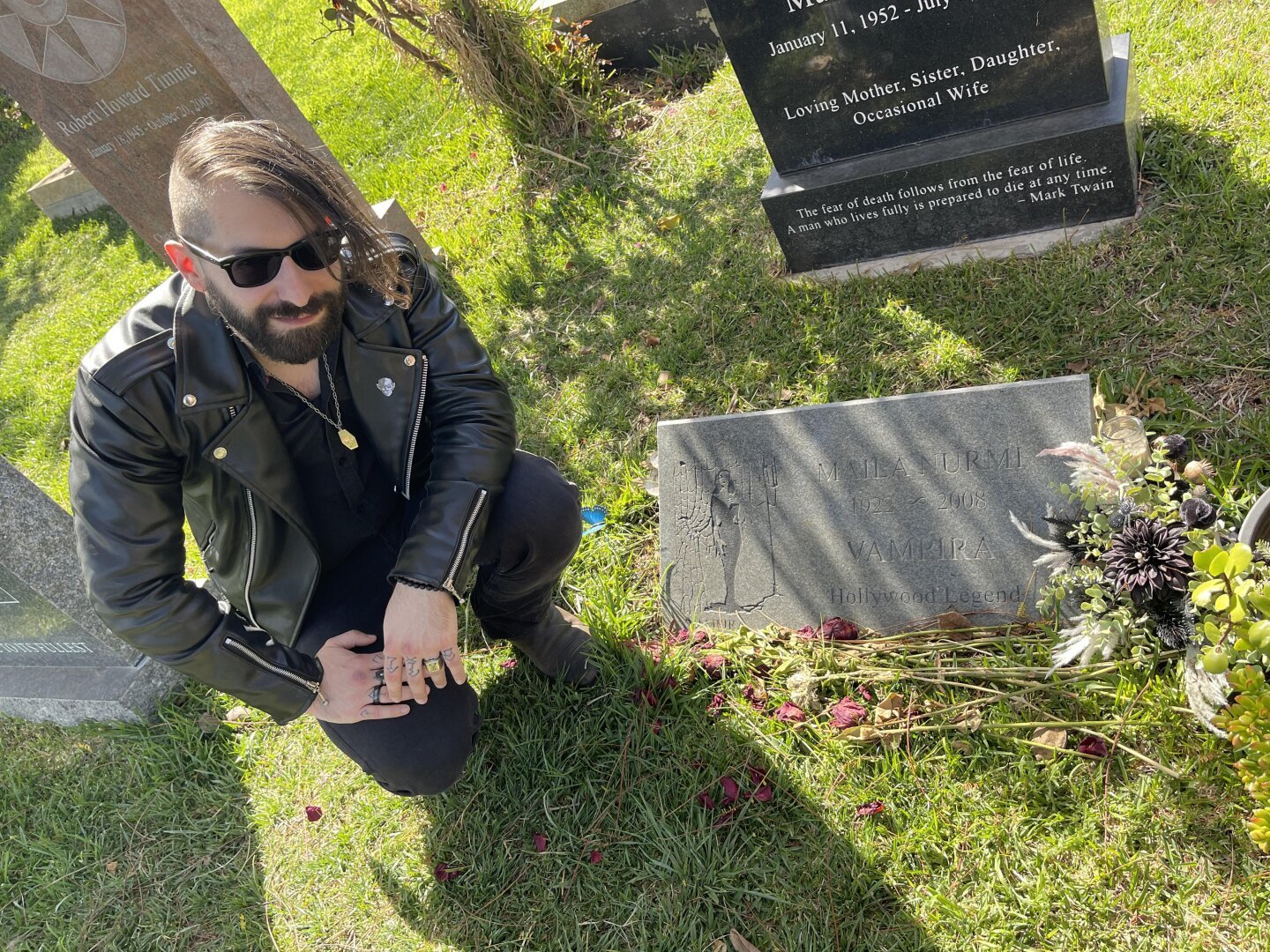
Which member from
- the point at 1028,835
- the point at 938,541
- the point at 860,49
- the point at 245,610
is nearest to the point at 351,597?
the point at 245,610

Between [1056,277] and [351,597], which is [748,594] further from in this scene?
[1056,277]

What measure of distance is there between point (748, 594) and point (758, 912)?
1019 mm

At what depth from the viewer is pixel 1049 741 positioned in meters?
2.42

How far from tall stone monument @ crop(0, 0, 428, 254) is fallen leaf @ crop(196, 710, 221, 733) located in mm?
2591

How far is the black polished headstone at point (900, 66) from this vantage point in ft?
10.9

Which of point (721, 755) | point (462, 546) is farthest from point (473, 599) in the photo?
point (721, 755)

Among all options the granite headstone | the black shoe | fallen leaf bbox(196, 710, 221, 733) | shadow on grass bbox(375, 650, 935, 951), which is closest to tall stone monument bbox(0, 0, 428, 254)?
the granite headstone

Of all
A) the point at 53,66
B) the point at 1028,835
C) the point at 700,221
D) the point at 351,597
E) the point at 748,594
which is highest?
the point at 53,66

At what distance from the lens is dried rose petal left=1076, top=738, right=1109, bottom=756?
2352mm

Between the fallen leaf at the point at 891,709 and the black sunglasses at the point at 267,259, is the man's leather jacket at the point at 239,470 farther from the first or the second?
the fallen leaf at the point at 891,709

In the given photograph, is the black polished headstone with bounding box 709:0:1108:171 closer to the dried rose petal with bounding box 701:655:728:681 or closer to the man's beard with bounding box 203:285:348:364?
the man's beard with bounding box 203:285:348:364

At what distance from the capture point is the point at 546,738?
2941mm

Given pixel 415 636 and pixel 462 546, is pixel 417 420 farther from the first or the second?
pixel 415 636

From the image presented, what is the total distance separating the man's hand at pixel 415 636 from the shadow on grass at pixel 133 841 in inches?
42.1
